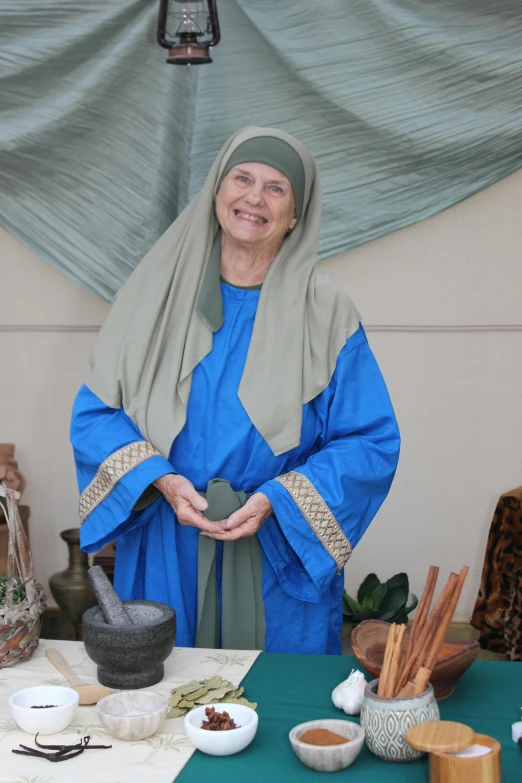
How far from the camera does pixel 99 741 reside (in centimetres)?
160

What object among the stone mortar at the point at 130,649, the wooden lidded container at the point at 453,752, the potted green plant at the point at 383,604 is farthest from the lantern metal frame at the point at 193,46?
the wooden lidded container at the point at 453,752

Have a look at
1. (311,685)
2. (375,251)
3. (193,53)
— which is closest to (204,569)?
(311,685)

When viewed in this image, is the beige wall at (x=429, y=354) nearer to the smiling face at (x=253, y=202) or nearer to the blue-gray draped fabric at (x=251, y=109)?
the blue-gray draped fabric at (x=251, y=109)

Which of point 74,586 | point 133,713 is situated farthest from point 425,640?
point 74,586

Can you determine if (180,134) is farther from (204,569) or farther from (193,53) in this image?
(204,569)

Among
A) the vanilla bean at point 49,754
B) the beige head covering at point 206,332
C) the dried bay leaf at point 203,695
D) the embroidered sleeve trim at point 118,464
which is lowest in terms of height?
the vanilla bean at point 49,754

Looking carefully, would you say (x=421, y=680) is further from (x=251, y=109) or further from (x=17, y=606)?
(x=251, y=109)

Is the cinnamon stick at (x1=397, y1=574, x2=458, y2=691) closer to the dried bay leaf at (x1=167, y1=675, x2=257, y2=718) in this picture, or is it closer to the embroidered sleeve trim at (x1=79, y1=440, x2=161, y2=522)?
the dried bay leaf at (x1=167, y1=675, x2=257, y2=718)

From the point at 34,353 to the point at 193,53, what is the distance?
62.8 inches

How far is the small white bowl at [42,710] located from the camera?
1.60m

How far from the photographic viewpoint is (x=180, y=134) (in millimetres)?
3752

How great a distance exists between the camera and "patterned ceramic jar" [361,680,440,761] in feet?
4.98

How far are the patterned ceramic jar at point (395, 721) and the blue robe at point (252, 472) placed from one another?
814 mm

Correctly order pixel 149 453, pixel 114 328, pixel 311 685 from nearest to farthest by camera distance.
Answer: pixel 311 685 → pixel 149 453 → pixel 114 328
